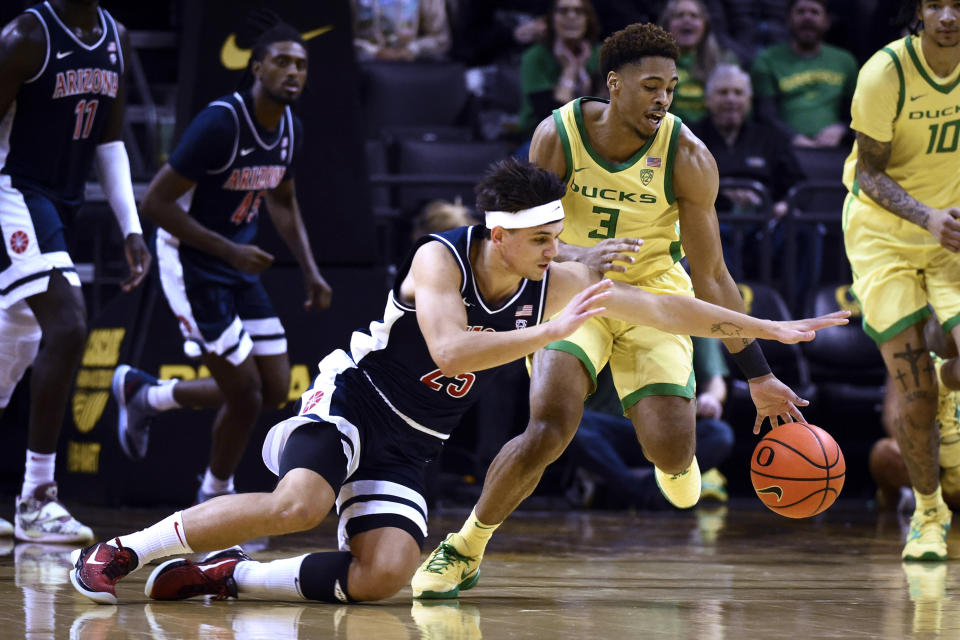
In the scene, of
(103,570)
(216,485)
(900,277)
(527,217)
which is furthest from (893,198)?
(103,570)

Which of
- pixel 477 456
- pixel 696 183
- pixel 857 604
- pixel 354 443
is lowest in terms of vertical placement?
pixel 477 456

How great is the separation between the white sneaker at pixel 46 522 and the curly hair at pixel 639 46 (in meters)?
3.03

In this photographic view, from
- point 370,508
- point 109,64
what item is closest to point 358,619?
point 370,508

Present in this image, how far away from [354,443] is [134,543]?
748mm

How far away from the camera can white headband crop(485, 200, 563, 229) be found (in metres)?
4.36

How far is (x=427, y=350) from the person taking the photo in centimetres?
458

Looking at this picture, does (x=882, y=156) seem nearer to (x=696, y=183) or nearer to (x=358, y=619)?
(x=696, y=183)

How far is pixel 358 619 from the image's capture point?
4145 millimetres

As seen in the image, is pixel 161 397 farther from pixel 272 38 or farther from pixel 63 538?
pixel 272 38

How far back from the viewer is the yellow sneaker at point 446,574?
4.73 meters

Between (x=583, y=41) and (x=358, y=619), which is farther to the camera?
(x=583, y=41)

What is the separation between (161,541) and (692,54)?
715 cm

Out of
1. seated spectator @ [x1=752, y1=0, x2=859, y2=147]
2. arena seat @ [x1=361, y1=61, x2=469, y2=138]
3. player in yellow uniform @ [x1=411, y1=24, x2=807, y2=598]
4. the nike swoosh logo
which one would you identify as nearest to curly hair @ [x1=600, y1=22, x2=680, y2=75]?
player in yellow uniform @ [x1=411, y1=24, x2=807, y2=598]

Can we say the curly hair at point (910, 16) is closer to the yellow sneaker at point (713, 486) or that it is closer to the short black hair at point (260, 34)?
the short black hair at point (260, 34)
